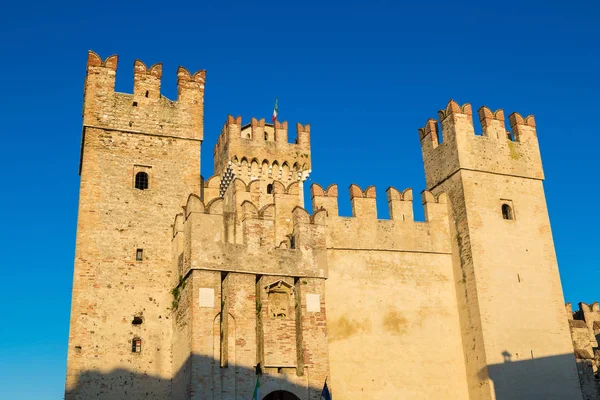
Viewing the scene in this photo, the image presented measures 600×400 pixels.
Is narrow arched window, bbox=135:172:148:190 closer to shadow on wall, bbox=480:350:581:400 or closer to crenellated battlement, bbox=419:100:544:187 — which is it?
crenellated battlement, bbox=419:100:544:187

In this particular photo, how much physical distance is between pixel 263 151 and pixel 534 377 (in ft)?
56.4

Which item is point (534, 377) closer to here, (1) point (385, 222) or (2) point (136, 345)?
(1) point (385, 222)

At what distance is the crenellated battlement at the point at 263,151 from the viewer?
116 ft

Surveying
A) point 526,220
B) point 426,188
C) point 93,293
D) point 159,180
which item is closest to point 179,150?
point 159,180

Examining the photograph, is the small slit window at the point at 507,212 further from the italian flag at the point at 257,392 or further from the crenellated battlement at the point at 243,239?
the italian flag at the point at 257,392

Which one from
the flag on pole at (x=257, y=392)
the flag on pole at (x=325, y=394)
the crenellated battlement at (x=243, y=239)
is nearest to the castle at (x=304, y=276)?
the crenellated battlement at (x=243, y=239)

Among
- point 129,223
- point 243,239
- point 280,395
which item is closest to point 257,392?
point 280,395

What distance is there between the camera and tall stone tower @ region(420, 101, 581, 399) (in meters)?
24.3

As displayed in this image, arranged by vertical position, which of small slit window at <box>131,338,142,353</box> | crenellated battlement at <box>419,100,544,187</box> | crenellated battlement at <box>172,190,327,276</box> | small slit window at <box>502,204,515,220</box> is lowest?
small slit window at <box>131,338,142,353</box>

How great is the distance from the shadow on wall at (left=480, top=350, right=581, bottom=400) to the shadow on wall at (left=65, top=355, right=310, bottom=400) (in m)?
6.57

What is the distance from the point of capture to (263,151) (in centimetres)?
3594

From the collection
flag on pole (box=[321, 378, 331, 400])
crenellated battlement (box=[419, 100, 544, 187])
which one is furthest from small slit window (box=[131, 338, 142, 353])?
crenellated battlement (box=[419, 100, 544, 187])

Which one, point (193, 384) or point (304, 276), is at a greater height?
point (304, 276)

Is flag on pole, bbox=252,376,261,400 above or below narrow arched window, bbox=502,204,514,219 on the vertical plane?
below
